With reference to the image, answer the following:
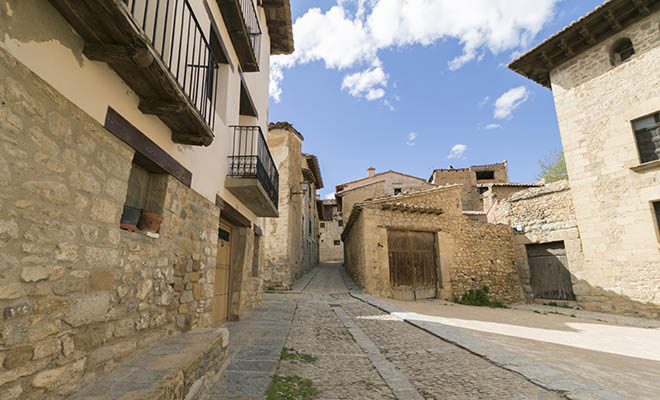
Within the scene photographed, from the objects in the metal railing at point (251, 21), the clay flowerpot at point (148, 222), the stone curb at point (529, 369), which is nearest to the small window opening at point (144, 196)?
the clay flowerpot at point (148, 222)

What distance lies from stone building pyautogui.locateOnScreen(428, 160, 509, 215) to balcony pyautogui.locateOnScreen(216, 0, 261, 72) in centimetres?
2332

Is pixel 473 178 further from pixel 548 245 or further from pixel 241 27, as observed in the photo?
pixel 241 27

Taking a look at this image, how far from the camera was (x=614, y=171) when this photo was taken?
922 cm

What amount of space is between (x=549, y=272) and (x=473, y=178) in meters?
16.8

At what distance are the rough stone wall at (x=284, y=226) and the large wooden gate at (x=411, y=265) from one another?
14.3 feet

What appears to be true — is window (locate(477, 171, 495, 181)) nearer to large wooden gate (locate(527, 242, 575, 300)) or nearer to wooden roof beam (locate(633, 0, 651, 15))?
large wooden gate (locate(527, 242, 575, 300))

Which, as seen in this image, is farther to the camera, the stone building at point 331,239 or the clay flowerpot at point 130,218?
the stone building at point 331,239

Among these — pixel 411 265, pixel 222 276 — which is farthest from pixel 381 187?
pixel 222 276

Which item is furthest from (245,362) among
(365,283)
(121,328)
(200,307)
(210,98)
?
(365,283)

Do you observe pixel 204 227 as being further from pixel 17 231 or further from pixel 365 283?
pixel 365 283

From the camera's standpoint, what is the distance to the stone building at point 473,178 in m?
25.8

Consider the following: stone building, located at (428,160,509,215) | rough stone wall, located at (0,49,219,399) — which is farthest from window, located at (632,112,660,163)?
stone building, located at (428,160,509,215)

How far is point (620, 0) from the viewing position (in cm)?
881

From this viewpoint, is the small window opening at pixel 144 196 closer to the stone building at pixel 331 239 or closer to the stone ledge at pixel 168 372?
the stone ledge at pixel 168 372
